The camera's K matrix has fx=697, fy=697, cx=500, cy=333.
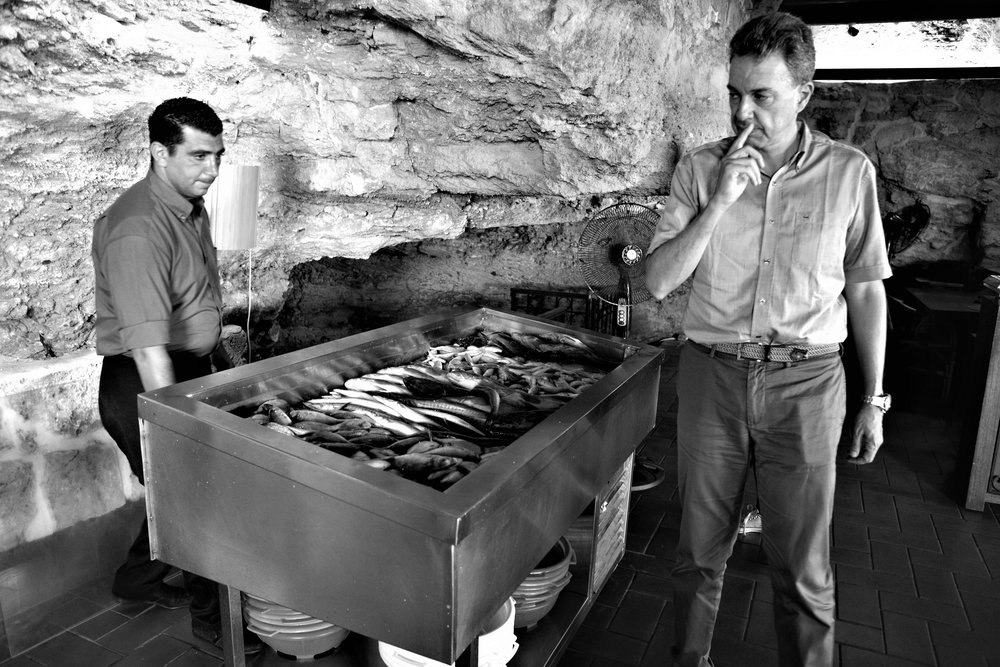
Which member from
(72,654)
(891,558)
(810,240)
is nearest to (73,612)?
(72,654)

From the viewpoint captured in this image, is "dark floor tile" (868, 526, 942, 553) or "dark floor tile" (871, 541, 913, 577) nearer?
"dark floor tile" (871, 541, 913, 577)

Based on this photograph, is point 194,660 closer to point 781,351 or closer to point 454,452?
point 454,452

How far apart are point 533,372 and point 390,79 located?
1.88 meters

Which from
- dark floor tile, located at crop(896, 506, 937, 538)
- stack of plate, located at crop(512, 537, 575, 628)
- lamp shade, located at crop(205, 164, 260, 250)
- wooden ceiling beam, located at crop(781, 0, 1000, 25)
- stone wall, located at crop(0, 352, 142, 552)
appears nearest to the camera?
stack of plate, located at crop(512, 537, 575, 628)

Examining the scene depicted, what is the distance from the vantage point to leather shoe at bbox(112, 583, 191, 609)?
3.39 m

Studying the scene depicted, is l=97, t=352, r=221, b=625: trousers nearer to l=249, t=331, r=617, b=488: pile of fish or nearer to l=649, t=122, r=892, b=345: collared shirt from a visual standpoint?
l=249, t=331, r=617, b=488: pile of fish

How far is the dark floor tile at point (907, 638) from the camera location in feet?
10.5

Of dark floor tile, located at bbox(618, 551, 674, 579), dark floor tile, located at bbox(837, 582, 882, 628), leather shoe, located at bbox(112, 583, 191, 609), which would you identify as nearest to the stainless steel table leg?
leather shoe, located at bbox(112, 583, 191, 609)

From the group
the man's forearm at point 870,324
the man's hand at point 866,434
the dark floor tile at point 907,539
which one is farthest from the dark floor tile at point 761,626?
the man's forearm at point 870,324

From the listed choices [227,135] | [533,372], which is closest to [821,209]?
[533,372]

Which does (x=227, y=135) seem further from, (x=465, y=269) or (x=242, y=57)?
(x=465, y=269)

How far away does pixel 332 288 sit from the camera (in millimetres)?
7957

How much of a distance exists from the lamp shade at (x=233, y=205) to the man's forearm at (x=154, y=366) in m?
1.23

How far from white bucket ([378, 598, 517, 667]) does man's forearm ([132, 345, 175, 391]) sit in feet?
4.32
